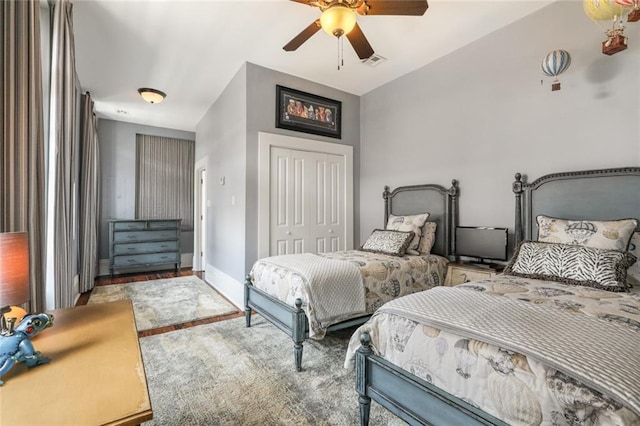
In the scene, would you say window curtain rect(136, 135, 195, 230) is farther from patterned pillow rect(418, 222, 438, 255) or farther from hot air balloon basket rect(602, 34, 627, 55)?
hot air balloon basket rect(602, 34, 627, 55)

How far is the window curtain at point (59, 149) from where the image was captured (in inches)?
91.9

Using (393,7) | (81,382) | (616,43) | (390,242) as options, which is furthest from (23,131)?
(616,43)

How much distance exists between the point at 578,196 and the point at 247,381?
117 inches

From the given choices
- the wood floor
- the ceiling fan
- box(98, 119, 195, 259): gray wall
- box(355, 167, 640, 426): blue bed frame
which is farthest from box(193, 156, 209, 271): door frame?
box(355, 167, 640, 426): blue bed frame

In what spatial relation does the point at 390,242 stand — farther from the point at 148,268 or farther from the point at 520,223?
the point at 148,268

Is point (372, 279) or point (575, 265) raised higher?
point (575, 265)

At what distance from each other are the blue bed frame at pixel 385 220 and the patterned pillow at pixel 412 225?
0.77 feet

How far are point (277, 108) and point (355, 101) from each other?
144 cm

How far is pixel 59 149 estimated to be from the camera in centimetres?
236

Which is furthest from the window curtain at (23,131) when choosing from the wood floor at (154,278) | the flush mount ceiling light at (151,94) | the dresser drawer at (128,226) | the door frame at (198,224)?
the door frame at (198,224)

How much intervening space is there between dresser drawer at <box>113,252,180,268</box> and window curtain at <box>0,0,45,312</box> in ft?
12.9

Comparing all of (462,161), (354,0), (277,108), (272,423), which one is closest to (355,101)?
(277,108)

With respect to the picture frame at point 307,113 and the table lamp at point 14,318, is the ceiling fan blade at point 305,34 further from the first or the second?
the table lamp at point 14,318

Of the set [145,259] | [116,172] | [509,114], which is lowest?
[145,259]
